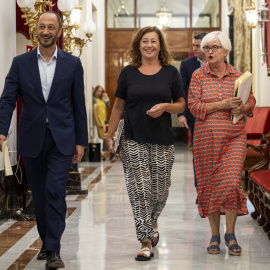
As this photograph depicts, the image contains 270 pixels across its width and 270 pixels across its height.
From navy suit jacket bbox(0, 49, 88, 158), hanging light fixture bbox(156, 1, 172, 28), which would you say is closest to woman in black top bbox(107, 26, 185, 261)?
navy suit jacket bbox(0, 49, 88, 158)

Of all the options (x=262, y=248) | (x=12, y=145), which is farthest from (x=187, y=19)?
(x=262, y=248)

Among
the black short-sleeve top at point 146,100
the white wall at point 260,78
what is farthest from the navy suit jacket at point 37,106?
the white wall at point 260,78

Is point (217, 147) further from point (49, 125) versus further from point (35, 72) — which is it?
point (35, 72)

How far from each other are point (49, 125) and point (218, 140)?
128cm

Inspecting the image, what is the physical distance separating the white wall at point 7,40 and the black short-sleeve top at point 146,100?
80.9 inches

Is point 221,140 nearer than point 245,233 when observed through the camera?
Yes

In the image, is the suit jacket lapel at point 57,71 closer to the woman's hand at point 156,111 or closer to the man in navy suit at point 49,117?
the man in navy suit at point 49,117

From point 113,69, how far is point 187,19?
2825mm

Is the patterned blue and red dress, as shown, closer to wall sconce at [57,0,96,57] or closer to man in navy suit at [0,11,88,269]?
man in navy suit at [0,11,88,269]

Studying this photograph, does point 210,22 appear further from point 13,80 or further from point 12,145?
point 13,80

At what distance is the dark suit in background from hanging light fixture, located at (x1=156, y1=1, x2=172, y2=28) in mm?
16088

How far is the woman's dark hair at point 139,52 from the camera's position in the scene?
4762mm

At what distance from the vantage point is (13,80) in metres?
4.32

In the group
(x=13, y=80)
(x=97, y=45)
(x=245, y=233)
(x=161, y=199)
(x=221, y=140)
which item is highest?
(x=97, y=45)
